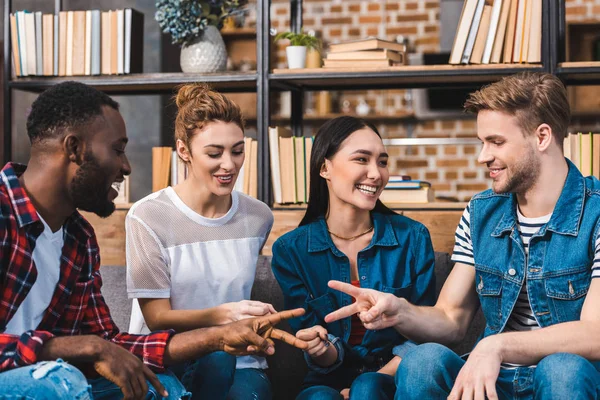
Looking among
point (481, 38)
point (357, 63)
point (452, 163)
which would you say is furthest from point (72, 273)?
point (452, 163)

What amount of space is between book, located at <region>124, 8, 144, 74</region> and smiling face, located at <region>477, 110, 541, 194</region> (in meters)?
1.83

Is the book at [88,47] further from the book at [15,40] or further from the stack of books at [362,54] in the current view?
the stack of books at [362,54]

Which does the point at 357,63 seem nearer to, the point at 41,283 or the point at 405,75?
the point at 405,75

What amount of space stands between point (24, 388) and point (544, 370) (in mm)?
982

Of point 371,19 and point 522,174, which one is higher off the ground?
point 371,19

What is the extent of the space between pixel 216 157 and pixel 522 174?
79 centimetres

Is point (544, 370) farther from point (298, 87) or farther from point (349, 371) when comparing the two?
point (298, 87)

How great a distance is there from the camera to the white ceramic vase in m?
3.13

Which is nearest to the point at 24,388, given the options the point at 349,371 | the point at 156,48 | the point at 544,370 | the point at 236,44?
the point at 349,371

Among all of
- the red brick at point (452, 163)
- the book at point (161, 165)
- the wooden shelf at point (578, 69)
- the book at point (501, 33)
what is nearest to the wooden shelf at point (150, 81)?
the book at point (161, 165)

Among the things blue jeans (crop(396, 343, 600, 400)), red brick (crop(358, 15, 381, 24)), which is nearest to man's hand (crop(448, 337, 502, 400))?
blue jeans (crop(396, 343, 600, 400))

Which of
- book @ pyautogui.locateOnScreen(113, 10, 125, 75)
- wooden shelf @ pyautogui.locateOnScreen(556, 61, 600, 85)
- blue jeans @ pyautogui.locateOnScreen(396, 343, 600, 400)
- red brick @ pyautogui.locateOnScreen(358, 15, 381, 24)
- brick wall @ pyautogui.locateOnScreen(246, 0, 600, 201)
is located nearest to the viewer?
blue jeans @ pyautogui.locateOnScreen(396, 343, 600, 400)

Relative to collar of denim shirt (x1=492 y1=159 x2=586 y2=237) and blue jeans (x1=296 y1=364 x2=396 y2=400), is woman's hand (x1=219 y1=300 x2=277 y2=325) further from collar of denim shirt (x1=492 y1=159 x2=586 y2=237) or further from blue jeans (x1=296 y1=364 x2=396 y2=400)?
collar of denim shirt (x1=492 y1=159 x2=586 y2=237)

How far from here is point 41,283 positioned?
1.61 m
